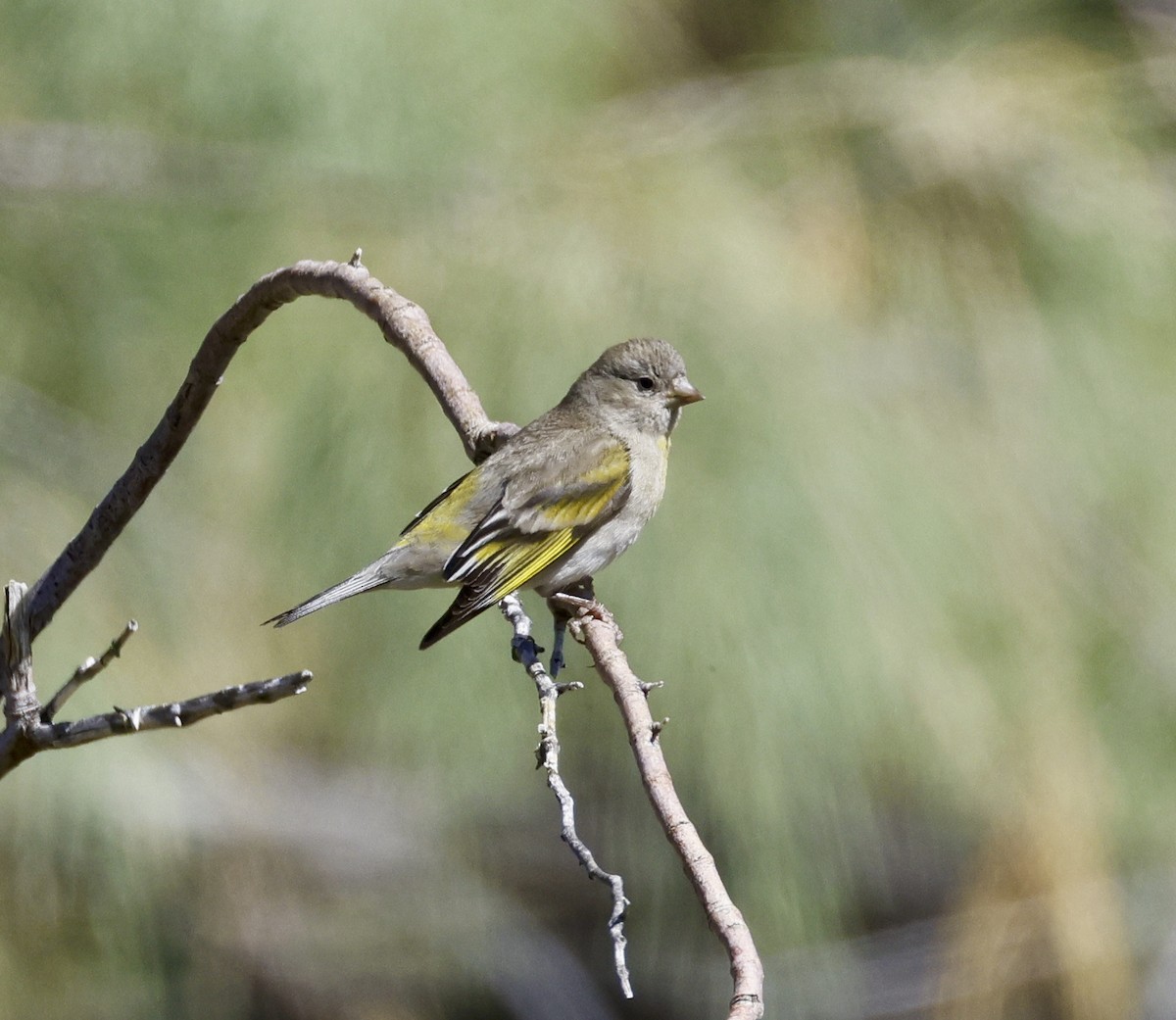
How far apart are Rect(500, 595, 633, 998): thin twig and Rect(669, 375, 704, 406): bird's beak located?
17.6 inches

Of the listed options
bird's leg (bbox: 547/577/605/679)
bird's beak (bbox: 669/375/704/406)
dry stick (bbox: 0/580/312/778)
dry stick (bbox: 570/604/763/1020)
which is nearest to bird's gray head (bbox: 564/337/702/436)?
bird's beak (bbox: 669/375/704/406)

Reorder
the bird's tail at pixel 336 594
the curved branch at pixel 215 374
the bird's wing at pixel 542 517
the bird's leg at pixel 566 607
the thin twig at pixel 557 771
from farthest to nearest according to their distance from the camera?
1. the bird's wing at pixel 542 517
2. the bird's tail at pixel 336 594
3. the bird's leg at pixel 566 607
4. the curved branch at pixel 215 374
5. the thin twig at pixel 557 771

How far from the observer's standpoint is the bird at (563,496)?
5.64ft

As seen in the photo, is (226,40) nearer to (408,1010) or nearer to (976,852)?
(976,852)

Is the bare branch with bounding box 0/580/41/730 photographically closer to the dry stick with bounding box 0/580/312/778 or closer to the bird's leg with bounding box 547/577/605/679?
the dry stick with bounding box 0/580/312/778

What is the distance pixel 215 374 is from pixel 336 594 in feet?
1.63

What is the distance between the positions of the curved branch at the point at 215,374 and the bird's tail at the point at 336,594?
0.33 m

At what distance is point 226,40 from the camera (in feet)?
6.51

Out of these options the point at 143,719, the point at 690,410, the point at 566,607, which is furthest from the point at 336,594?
the point at 143,719

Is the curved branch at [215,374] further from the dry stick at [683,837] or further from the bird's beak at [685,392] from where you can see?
the bird's beak at [685,392]

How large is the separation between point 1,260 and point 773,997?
160cm

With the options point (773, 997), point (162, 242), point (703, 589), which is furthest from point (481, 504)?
point (773, 997)

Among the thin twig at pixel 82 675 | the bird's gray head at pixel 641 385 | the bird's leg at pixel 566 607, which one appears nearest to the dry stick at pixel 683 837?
the bird's leg at pixel 566 607

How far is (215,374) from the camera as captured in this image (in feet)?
3.89
